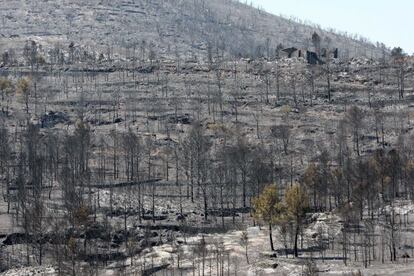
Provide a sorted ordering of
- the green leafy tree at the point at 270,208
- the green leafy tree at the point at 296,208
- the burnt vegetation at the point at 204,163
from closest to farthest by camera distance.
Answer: the green leafy tree at the point at 296,208
the burnt vegetation at the point at 204,163
the green leafy tree at the point at 270,208

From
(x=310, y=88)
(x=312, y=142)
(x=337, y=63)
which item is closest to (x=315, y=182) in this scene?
(x=312, y=142)

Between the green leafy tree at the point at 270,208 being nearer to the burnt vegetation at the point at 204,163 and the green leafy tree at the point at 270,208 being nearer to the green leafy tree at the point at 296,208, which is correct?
the burnt vegetation at the point at 204,163

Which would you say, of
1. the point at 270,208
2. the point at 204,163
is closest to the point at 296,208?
the point at 270,208

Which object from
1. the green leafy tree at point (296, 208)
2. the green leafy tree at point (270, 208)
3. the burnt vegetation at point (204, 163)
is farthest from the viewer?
the green leafy tree at point (270, 208)

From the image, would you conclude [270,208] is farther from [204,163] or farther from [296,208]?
[204,163]

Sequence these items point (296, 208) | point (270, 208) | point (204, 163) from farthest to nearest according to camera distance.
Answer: point (204, 163) < point (270, 208) < point (296, 208)

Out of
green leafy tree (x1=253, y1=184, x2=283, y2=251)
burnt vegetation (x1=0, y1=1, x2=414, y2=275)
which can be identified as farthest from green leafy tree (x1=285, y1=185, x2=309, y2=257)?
green leafy tree (x1=253, y1=184, x2=283, y2=251)

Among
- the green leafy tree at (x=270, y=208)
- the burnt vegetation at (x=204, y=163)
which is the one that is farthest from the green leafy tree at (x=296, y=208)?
the green leafy tree at (x=270, y=208)

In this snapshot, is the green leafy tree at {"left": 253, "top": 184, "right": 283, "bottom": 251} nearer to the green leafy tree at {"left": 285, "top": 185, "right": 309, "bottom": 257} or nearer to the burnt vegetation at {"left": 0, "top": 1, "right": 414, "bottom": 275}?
the burnt vegetation at {"left": 0, "top": 1, "right": 414, "bottom": 275}

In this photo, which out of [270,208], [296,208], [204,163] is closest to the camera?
[296,208]

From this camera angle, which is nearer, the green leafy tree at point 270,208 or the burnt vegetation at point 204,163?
the burnt vegetation at point 204,163

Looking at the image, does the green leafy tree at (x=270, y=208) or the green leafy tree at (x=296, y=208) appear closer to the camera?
→ the green leafy tree at (x=296, y=208)

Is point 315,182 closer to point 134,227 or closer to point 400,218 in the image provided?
point 400,218

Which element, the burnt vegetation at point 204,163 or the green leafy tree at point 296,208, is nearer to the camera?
the green leafy tree at point 296,208
